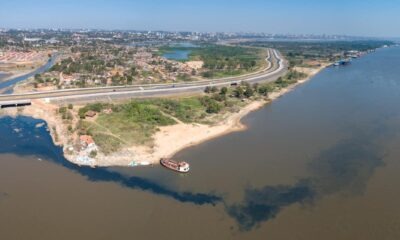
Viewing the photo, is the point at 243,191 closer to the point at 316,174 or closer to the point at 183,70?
the point at 316,174

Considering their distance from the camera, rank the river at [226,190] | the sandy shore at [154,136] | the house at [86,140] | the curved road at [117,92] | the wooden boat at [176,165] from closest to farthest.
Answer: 1. the river at [226,190]
2. the wooden boat at [176,165]
3. the sandy shore at [154,136]
4. the house at [86,140]
5. the curved road at [117,92]

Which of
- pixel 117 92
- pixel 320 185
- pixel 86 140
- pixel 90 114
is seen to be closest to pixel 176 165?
pixel 86 140

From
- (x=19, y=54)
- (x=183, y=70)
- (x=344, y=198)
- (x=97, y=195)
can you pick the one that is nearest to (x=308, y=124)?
(x=344, y=198)

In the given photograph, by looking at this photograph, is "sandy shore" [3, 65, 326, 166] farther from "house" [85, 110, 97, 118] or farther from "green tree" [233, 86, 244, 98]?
"green tree" [233, 86, 244, 98]

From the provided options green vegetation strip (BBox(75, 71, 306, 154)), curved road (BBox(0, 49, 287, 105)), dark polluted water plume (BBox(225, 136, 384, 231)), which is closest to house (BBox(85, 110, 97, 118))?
green vegetation strip (BBox(75, 71, 306, 154))

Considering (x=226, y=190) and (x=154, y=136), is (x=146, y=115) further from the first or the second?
(x=226, y=190)

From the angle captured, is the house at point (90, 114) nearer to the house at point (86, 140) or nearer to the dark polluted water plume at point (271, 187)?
the dark polluted water plume at point (271, 187)

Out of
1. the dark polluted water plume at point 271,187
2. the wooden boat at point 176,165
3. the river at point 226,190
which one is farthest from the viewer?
the wooden boat at point 176,165

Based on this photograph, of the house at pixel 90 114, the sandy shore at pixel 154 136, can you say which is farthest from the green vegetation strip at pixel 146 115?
Answer: the sandy shore at pixel 154 136
